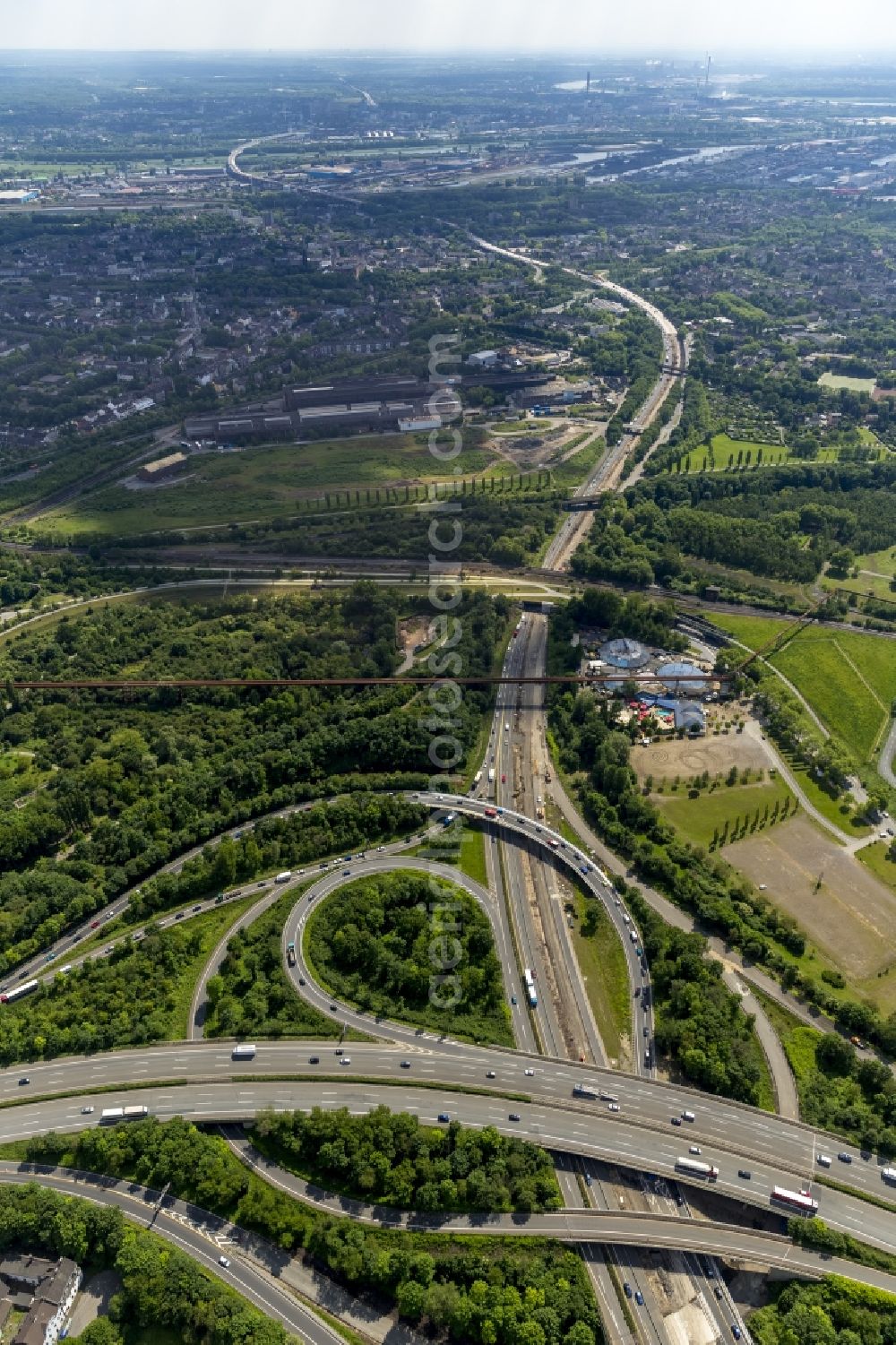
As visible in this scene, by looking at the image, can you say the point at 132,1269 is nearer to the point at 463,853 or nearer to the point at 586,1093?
the point at 586,1093

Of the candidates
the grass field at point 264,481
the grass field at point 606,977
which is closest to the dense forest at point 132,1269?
the grass field at point 606,977

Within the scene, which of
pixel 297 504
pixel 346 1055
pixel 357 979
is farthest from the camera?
pixel 297 504

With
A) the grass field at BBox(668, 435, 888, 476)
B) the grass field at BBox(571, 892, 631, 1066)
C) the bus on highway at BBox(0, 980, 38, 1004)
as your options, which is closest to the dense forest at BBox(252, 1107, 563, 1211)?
the grass field at BBox(571, 892, 631, 1066)

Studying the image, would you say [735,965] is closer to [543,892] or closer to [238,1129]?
[543,892]

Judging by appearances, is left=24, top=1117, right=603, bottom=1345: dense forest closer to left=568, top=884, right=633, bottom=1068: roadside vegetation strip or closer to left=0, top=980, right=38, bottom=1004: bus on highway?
left=0, top=980, right=38, bottom=1004: bus on highway

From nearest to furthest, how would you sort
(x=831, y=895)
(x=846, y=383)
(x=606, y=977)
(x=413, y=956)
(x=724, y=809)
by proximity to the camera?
(x=413, y=956)
(x=606, y=977)
(x=831, y=895)
(x=724, y=809)
(x=846, y=383)

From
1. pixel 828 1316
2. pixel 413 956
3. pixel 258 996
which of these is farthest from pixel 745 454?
pixel 828 1316

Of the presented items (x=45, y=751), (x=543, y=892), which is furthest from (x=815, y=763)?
(x=45, y=751)
